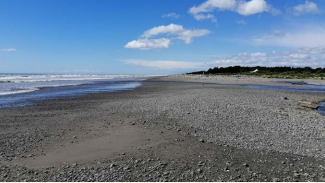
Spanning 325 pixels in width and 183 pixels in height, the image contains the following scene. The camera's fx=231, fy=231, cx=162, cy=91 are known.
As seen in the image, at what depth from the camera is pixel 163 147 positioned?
8.41 meters

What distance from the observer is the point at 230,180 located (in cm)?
607

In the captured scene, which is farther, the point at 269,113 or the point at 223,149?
the point at 269,113

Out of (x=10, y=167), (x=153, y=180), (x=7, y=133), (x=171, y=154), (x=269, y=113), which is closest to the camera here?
(x=153, y=180)

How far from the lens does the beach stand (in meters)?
6.41

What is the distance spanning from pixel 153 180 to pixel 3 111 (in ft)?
44.3

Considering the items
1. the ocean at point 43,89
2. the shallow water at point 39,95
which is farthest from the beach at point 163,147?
the ocean at point 43,89

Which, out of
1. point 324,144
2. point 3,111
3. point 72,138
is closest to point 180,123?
point 72,138

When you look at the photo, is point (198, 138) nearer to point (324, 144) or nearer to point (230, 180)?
point (230, 180)

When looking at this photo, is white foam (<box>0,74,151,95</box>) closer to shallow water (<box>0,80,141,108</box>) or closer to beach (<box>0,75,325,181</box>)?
shallow water (<box>0,80,141,108</box>)

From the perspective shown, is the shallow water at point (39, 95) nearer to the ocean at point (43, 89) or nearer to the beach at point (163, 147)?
the ocean at point (43, 89)

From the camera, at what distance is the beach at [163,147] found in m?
6.41

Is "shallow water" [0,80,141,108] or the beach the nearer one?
the beach

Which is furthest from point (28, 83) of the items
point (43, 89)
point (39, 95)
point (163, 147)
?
point (163, 147)

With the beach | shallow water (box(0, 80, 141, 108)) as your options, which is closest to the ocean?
shallow water (box(0, 80, 141, 108))
